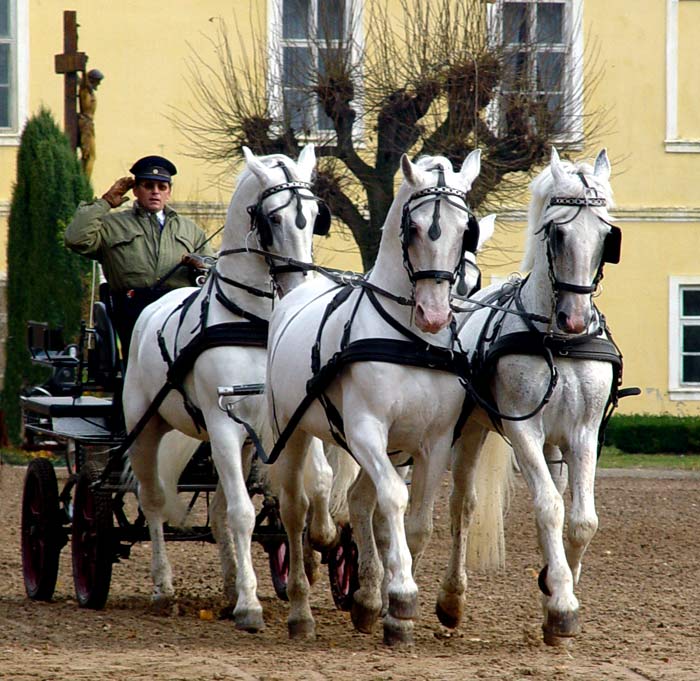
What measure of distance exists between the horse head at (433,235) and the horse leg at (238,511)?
1281 millimetres

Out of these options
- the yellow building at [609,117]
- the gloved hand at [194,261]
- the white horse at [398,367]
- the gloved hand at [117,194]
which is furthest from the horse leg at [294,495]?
the yellow building at [609,117]

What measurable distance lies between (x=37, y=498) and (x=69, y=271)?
9.16 m

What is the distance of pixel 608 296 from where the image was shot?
19.8 m

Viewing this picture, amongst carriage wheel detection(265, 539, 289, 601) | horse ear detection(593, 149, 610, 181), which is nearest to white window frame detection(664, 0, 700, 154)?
carriage wheel detection(265, 539, 289, 601)

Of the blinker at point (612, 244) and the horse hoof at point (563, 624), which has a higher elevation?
the blinker at point (612, 244)

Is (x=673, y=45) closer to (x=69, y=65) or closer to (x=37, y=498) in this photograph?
(x=69, y=65)

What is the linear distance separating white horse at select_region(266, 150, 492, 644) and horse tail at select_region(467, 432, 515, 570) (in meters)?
1.01

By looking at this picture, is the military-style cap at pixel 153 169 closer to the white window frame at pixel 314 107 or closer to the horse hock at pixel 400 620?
the horse hock at pixel 400 620

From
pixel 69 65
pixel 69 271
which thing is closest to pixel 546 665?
pixel 69 65

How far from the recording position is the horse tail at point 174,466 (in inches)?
304

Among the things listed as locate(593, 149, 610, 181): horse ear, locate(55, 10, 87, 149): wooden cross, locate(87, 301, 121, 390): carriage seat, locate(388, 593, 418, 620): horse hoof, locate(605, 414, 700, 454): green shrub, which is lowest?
locate(605, 414, 700, 454): green shrub

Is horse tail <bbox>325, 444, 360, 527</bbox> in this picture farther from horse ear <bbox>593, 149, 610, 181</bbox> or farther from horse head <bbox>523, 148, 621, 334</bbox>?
horse ear <bbox>593, 149, 610, 181</bbox>

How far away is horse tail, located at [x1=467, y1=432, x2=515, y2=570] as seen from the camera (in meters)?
7.56

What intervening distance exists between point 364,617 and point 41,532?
2.24 metres
